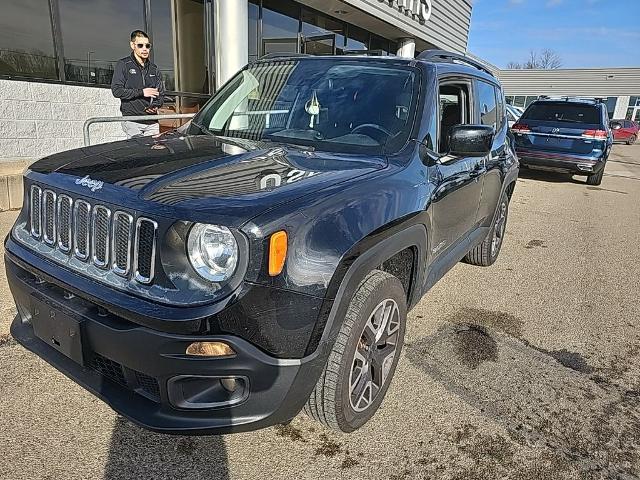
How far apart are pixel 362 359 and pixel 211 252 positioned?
0.97 meters

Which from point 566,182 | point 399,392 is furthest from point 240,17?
point 566,182

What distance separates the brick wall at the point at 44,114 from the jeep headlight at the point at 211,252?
5610 millimetres

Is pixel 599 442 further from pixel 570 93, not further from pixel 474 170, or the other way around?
pixel 570 93

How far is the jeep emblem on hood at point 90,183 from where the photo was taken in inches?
79.1

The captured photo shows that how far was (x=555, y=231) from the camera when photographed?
6.91 m

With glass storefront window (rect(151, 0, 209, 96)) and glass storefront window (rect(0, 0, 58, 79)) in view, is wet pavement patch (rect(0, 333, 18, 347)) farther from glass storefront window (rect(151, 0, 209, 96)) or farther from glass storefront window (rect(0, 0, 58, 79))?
glass storefront window (rect(151, 0, 209, 96))

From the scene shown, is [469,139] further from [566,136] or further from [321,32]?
[321,32]

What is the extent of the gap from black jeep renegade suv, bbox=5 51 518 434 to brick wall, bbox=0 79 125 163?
4430 mm

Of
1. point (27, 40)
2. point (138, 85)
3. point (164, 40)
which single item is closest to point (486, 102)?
point (138, 85)

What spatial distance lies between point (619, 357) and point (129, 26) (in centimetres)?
770

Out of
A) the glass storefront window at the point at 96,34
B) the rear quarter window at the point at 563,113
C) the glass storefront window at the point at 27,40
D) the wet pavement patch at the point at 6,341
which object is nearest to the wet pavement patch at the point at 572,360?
the wet pavement patch at the point at 6,341

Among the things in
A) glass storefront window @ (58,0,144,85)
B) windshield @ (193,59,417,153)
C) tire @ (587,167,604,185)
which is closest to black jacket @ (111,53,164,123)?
glass storefront window @ (58,0,144,85)

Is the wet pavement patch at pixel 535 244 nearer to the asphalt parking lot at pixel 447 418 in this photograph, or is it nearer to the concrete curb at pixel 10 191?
the asphalt parking lot at pixel 447 418

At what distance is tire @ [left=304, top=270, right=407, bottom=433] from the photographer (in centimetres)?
214
